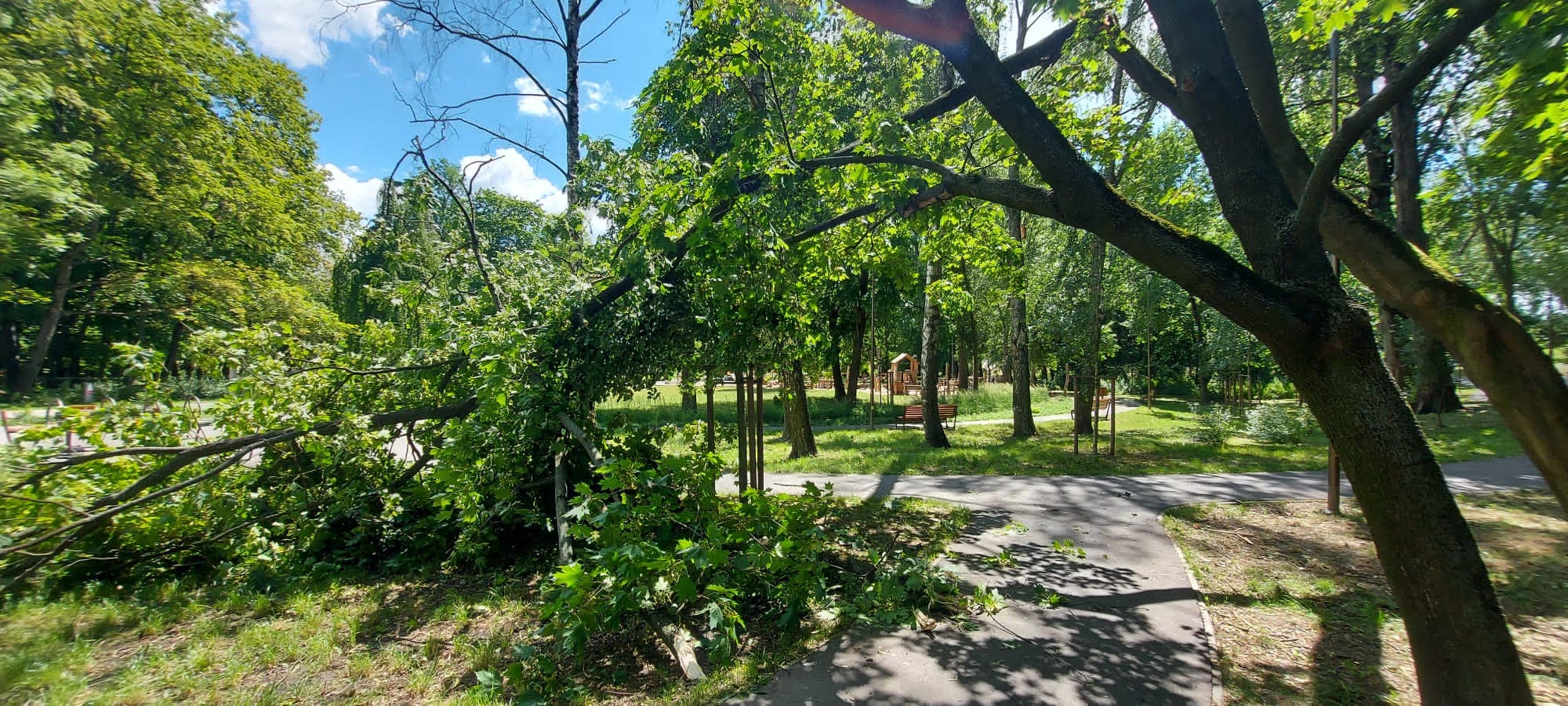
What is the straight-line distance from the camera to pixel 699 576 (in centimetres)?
396

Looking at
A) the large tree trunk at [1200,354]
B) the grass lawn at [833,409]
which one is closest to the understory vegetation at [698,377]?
the grass lawn at [833,409]

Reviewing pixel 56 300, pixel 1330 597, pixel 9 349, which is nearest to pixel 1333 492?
pixel 1330 597

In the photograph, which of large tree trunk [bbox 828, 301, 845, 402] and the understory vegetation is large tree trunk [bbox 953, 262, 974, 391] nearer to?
large tree trunk [bbox 828, 301, 845, 402]

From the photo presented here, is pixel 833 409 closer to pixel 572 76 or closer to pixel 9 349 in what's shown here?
pixel 572 76

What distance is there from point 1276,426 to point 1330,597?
11.7m

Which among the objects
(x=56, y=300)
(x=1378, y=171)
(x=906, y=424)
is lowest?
(x=906, y=424)

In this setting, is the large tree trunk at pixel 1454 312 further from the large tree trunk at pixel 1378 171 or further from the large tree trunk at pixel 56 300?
the large tree trunk at pixel 56 300

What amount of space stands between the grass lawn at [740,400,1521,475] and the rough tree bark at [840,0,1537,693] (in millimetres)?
7260

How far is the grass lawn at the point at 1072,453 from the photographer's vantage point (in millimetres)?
10531

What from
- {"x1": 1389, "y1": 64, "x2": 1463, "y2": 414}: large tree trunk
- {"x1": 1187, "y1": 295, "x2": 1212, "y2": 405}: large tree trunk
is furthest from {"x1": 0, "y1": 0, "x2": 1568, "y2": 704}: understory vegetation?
{"x1": 1187, "y1": 295, "x2": 1212, "y2": 405}: large tree trunk

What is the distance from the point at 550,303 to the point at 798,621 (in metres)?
3.73

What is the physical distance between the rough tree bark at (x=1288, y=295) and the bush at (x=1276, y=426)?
43.4 feet

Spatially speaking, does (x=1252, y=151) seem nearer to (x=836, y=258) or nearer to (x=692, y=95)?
(x=692, y=95)

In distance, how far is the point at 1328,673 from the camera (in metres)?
3.55
